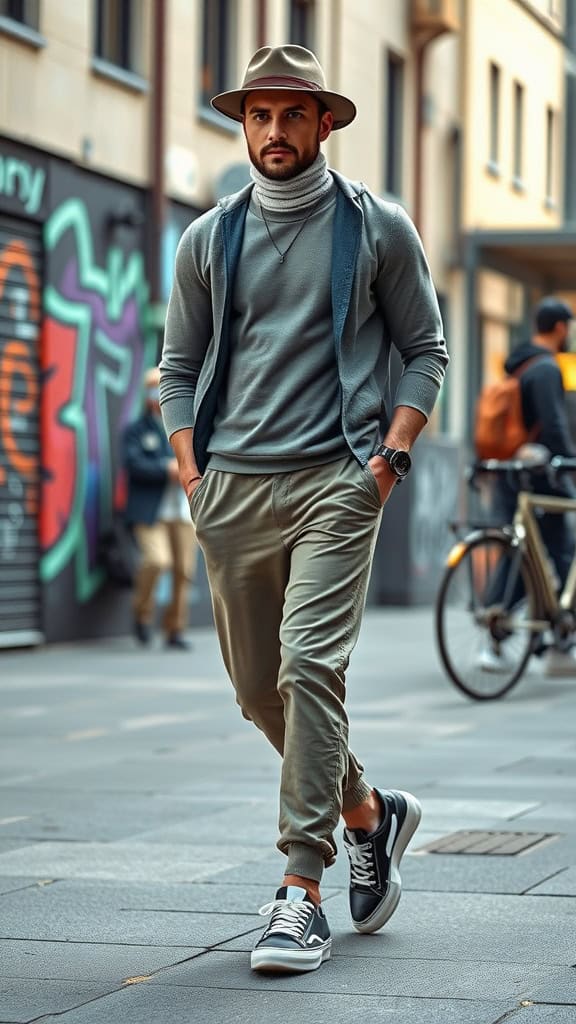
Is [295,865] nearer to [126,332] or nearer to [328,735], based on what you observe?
[328,735]

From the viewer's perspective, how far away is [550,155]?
3312 cm

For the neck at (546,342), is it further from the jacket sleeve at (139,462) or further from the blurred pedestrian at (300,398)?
the blurred pedestrian at (300,398)

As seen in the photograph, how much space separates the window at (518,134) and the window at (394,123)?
581 centimetres

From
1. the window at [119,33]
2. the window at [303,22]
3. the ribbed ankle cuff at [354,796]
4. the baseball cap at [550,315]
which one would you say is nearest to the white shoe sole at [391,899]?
the ribbed ankle cuff at [354,796]

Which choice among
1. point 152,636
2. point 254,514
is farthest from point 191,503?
point 152,636

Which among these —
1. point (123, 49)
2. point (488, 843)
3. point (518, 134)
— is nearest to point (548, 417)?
point (488, 843)

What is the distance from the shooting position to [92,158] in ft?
53.2

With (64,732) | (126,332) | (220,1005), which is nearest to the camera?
(220,1005)

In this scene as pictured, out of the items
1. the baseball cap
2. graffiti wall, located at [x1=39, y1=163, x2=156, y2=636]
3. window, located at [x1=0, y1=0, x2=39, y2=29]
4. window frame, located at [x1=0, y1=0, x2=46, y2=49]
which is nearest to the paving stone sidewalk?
the baseball cap

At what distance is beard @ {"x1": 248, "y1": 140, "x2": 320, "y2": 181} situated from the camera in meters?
4.86

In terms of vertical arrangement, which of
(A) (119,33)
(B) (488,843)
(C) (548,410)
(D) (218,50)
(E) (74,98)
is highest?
(D) (218,50)

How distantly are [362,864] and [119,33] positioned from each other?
13184mm

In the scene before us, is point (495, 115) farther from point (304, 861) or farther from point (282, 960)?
point (282, 960)

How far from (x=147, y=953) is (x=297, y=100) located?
1951mm
